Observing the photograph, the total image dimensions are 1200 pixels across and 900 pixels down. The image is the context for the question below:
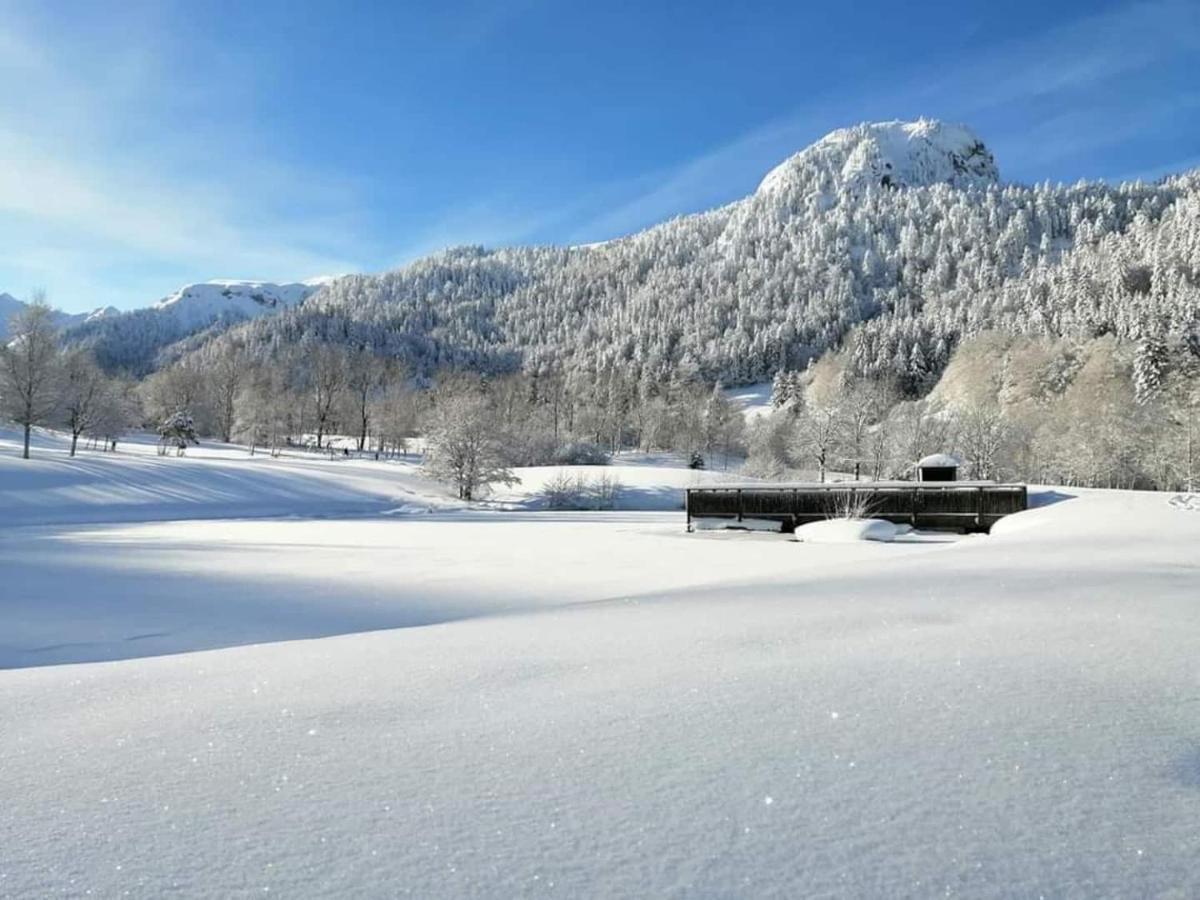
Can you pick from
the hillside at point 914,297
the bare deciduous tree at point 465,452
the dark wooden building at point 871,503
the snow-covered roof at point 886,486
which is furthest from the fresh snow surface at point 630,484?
the hillside at point 914,297

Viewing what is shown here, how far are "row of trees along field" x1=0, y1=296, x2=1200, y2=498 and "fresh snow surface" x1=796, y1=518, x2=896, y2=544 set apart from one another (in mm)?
29144

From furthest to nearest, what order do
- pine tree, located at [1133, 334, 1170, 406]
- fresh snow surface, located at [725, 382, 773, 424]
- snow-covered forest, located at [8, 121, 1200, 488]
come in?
fresh snow surface, located at [725, 382, 773, 424] < pine tree, located at [1133, 334, 1170, 406] < snow-covered forest, located at [8, 121, 1200, 488]

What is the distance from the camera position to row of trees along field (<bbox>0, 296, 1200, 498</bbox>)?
4894cm

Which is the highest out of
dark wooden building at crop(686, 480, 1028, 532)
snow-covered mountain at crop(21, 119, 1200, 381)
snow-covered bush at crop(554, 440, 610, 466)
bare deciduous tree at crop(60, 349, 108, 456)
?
snow-covered mountain at crop(21, 119, 1200, 381)

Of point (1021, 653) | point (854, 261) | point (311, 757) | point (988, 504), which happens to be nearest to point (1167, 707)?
point (1021, 653)

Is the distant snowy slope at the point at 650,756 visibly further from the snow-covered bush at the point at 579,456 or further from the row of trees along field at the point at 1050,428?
the snow-covered bush at the point at 579,456

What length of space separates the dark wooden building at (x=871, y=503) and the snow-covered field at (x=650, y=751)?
21129 millimetres

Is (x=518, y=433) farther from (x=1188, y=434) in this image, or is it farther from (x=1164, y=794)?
(x=1164, y=794)

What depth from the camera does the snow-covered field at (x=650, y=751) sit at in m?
2.08

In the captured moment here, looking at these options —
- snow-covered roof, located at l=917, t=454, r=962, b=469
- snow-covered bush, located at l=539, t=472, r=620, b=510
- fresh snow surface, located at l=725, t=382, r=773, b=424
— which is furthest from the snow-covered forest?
snow-covered roof, located at l=917, t=454, r=962, b=469

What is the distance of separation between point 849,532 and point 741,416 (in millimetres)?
85008

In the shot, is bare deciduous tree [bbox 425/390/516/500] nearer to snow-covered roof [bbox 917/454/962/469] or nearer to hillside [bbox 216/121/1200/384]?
snow-covered roof [bbox 917/454/962/469]

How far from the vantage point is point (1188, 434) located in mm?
46812

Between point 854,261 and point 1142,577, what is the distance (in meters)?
204
